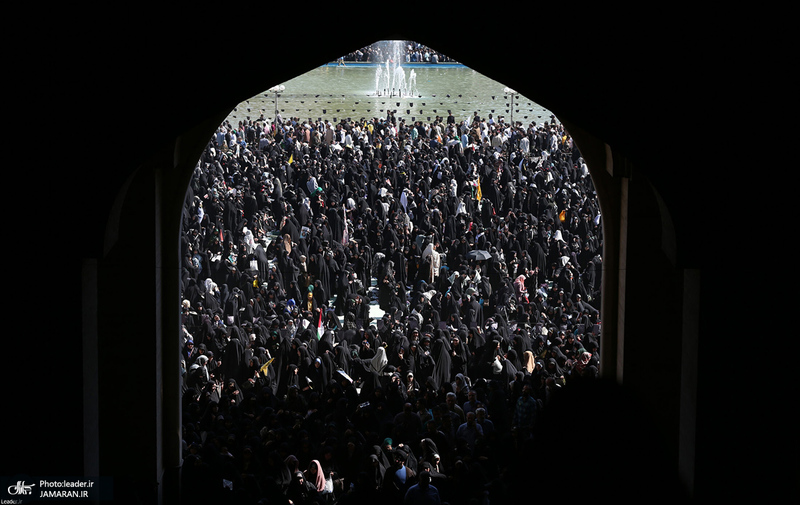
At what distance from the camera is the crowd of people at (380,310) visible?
8344 millimetres

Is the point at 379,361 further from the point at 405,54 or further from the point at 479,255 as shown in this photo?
the point at 405,54

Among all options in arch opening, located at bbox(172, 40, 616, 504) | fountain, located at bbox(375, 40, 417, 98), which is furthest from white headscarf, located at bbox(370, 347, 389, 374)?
fountain, located at bbox(375, 40, 417, 98)

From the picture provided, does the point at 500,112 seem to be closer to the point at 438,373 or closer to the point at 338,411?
→ the point at 438,373

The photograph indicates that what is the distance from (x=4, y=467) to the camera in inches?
176

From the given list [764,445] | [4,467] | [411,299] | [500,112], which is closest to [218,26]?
[4,467]

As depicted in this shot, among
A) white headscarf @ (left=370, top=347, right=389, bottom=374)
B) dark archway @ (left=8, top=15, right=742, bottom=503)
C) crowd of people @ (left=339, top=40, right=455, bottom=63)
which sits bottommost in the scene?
white headscarf @ (left=370, top=347, right=389, bottom=374)

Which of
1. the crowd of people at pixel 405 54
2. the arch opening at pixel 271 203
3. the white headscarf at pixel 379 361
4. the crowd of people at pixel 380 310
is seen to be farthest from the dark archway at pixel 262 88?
the crowd of people at pixel 405 54

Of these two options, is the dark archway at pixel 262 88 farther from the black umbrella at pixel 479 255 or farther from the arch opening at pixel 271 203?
the black umbrella at pixel 479 255

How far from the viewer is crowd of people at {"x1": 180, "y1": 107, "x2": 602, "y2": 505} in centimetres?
834

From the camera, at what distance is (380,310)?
16891 millimetres

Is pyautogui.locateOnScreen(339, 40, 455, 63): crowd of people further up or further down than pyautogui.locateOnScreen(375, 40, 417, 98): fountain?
further up

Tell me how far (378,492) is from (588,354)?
5.15 metres

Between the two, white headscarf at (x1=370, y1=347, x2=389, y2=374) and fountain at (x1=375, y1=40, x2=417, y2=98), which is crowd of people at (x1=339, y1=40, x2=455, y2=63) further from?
white headscarf at (x1=370, y1=347, x2=389, y2=374)

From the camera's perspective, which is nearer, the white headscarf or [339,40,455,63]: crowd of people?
the white headscarf
